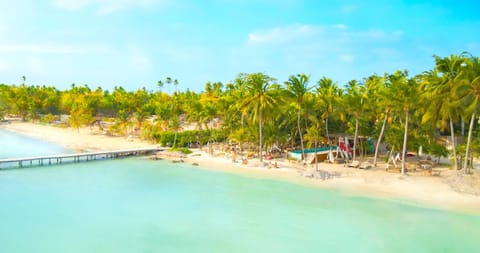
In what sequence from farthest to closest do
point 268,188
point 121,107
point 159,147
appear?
point 121,107 < point 159,147 < point 268,188

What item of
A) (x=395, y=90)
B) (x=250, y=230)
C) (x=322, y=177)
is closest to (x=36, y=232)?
(x=250, y=230)

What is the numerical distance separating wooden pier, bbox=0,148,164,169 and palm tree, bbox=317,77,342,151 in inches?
743

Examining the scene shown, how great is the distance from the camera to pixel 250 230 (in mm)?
18750

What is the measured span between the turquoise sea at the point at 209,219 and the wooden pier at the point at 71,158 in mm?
4676

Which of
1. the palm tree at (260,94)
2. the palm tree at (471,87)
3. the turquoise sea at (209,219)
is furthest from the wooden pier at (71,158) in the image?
the palm tree at (471,87)

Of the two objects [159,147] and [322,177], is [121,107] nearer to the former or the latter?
[159,147]

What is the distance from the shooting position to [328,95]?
3491cm

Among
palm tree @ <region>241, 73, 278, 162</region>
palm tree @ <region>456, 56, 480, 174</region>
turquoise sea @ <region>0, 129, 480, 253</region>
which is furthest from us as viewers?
palm tree @ <region>241, 73, 278, 162</region>

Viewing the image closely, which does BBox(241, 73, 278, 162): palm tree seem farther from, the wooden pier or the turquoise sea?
the wooden pier

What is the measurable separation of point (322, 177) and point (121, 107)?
50.9 m

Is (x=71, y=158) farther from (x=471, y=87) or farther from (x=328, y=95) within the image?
(x=471, y=87)

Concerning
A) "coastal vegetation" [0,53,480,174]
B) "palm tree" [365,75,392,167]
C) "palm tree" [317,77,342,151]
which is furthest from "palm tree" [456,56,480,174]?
"palm tree" [317,77,342,151]

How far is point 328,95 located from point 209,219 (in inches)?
756

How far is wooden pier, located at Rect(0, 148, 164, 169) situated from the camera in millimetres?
34125
